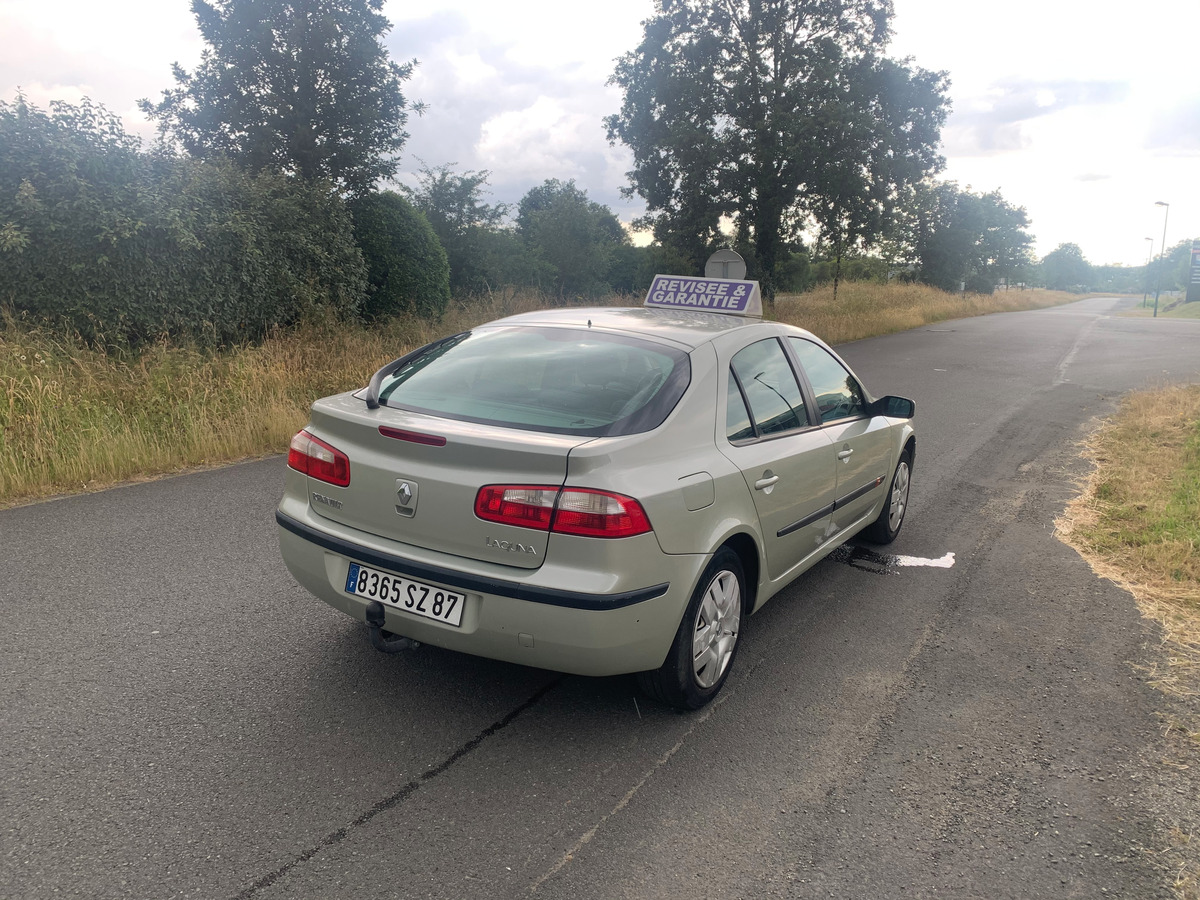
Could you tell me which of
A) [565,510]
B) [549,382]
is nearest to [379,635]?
[565,510]

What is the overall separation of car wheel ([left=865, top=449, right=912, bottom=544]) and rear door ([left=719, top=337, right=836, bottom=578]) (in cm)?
133

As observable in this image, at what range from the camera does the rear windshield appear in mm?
3203

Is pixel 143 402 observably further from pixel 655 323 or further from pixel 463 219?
pixel 463 219

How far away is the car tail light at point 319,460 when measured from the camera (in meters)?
3.26

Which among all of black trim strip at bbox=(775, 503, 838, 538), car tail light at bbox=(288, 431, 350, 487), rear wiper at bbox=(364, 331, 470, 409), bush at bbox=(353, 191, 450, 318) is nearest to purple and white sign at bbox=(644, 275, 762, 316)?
black trim strip at bbox=(775, 503, 838, 538)

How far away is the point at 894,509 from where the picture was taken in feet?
18.5

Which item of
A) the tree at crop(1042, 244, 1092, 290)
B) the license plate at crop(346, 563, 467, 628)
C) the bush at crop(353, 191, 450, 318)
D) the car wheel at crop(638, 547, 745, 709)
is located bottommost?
the car wheel at crop(638, 547, 745, 709)

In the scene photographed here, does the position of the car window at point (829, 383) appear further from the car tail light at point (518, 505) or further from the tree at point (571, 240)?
the tree at point (571, 240)

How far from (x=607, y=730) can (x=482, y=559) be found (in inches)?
34.0

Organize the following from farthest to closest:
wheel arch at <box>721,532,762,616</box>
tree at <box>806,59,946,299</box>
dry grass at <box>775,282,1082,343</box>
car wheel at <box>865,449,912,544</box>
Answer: tree at <box>806,59,946,299</box>
dry grass at <box>775,282,1082,343</box>
car wheel at <box>865,449,912,544</box>
wheel arch at <box>721,532,762,616</box>

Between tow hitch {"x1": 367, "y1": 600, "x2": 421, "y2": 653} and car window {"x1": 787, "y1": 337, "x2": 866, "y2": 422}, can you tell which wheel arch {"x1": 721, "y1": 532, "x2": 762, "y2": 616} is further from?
tow hitch {"x1": 367, "y1": 600, "x2": 421, "y2": 653}

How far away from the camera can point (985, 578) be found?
5059 millimetres

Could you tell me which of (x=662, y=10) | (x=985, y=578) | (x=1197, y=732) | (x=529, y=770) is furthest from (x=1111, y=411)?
(x=662, y=10)

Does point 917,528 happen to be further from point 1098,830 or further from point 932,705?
point 1098,830
